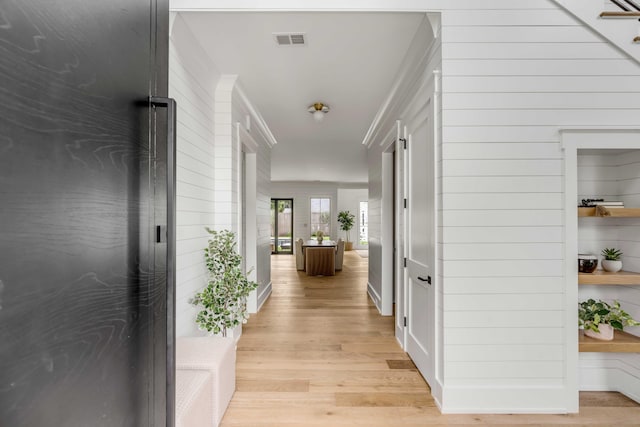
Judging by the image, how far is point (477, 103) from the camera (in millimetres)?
2043

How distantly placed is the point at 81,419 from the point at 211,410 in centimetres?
147

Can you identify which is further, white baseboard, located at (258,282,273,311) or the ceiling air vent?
white baseboard, located at (258,282,273,311)

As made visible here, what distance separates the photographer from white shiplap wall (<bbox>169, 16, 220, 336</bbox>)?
87.8 inches

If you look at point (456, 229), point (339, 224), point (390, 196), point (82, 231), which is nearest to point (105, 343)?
point (82, 231)

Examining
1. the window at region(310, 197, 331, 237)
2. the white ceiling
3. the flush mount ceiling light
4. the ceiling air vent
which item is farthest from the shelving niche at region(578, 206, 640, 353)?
the window at region(310, 197, 331, 237)

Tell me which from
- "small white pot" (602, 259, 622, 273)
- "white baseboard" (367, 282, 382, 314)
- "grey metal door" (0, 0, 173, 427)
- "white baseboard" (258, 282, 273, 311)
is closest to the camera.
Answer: "grey metal door" (0, 0, 173, 427)

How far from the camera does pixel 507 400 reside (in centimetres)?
200

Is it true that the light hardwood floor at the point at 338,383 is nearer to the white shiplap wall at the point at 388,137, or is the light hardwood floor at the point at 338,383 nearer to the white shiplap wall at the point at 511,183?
the white shiplap wall at the point at 511,183

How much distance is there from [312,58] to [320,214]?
9.42m

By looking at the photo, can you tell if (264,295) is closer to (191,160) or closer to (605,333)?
(191,160)

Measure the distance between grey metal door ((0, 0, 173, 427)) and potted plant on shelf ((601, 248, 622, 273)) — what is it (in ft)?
8.49

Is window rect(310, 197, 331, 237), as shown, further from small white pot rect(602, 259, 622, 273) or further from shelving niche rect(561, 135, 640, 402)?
small white pot rect(602, 259, 622, 273)

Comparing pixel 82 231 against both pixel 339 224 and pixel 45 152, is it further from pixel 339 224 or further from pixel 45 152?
pixel 339 224

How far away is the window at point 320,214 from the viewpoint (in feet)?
39.5
